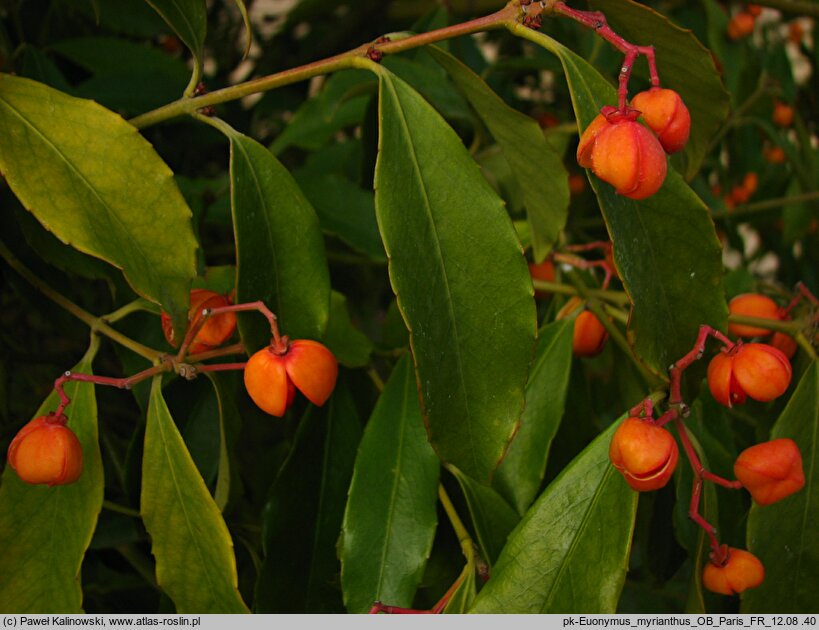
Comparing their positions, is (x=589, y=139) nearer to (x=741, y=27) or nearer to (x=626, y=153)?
(x=626, y=153)

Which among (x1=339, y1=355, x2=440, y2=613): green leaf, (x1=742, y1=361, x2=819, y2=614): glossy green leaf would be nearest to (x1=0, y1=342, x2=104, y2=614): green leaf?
(x1=339, y1=355, x2=440, y2=613): green leaf

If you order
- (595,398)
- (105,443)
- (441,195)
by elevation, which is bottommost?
(595,398)

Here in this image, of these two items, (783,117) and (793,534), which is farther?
(783,117)

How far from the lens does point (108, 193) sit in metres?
0.73

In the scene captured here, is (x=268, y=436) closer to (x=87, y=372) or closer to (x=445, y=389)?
(x=87, y=372)

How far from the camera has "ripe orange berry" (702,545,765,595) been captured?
801 millimetres

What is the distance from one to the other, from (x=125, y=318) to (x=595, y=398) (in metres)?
0.74

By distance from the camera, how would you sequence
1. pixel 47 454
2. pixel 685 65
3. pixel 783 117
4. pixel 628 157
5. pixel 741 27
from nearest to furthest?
pixel 628 157 < pixel 47 454 < pixel 685 65 < pixel 741 27 < pixel 783 117

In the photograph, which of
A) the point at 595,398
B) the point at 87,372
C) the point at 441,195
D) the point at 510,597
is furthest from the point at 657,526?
the point at 87,372

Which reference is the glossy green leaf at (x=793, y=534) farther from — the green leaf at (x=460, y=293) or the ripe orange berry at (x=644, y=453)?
the green leaf at (x=460, y=293)

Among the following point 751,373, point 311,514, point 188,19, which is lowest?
point 311,514

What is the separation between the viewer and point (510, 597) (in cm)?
75

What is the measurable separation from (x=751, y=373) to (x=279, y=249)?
0.40 m

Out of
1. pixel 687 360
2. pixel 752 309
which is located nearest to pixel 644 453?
pixel 687 360
